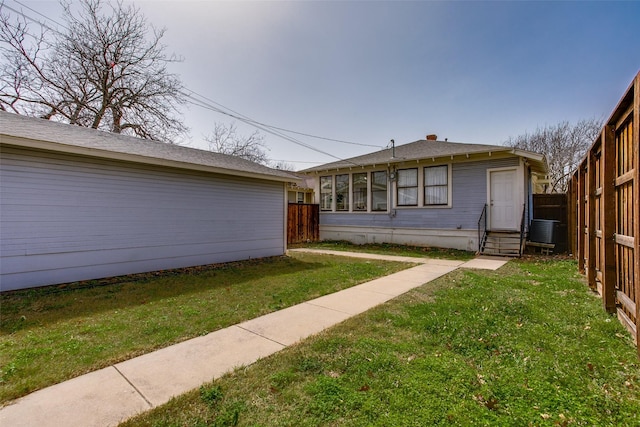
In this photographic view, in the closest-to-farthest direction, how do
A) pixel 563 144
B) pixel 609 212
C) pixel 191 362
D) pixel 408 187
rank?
1. pixel 191 362
2. pixel 609 212
3. pixel 408 187
4. pixel 563 144

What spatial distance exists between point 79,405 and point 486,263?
8705 millimetres

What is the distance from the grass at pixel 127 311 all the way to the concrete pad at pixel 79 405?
19cm

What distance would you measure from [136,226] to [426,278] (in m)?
6.61

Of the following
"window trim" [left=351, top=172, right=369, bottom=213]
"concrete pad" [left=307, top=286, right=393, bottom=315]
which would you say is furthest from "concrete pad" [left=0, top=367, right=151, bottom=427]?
"window trim" [left=351, top=172, right=369, bottom=213]

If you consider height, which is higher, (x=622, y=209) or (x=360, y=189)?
(x=360, y=189)

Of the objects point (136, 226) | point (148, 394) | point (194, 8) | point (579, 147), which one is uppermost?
point (194, 8)

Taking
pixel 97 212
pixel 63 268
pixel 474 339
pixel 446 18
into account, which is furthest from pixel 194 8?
pixel 474 339

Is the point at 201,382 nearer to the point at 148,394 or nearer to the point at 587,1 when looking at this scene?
the point at 148,394

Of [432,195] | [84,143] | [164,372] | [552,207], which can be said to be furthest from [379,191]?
[164,372]

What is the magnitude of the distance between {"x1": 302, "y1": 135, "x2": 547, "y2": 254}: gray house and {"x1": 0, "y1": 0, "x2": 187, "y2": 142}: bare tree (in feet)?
32.5

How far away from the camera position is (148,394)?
2.24 m

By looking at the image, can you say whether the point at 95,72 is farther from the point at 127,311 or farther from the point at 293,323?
the point at 293,323

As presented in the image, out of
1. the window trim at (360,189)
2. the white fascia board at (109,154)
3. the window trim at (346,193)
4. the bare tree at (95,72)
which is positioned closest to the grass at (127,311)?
the white fascia board at (109,154)

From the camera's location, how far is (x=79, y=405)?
2.10 metres
